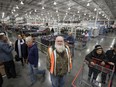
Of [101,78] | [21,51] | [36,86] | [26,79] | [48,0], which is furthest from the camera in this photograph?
[48,0]

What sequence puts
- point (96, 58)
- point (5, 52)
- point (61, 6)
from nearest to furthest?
point (96, 58), point (5, 52), point (61, 6)

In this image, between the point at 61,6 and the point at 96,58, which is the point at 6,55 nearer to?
the point at 96,58

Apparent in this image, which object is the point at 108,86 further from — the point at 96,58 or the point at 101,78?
the point at 96,58

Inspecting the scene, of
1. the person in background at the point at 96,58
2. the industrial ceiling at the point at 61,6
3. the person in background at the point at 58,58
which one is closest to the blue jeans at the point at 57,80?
the person in background at the point at 58,58

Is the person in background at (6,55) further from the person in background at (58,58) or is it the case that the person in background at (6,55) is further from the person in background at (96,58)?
the person in background at (96,58)

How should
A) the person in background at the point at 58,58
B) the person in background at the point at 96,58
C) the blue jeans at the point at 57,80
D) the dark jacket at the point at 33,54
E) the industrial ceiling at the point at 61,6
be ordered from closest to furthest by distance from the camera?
the person in background at the point at 58,58
the blue jeans at the point at 57,80
the person in background at the point at 96,58
the dark jacket at the point at 33,54
the industrial ceiling at the point at 61,6

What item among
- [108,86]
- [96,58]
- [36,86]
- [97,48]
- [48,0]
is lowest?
[36,86]

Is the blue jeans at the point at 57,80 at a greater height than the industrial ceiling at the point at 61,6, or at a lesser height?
lesser

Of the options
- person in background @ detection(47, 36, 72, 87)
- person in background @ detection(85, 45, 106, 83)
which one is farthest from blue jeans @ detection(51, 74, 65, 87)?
person in background @ detection(85, 45, 106, 83)

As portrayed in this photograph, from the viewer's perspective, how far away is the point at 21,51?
14.1 ft

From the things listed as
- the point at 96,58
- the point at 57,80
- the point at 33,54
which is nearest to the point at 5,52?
the point at 33,54

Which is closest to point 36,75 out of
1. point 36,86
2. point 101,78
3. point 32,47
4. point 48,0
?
point 36,86

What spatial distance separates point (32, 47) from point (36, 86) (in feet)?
4.23

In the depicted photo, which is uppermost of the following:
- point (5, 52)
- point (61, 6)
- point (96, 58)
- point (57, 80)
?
point (61, 6)
